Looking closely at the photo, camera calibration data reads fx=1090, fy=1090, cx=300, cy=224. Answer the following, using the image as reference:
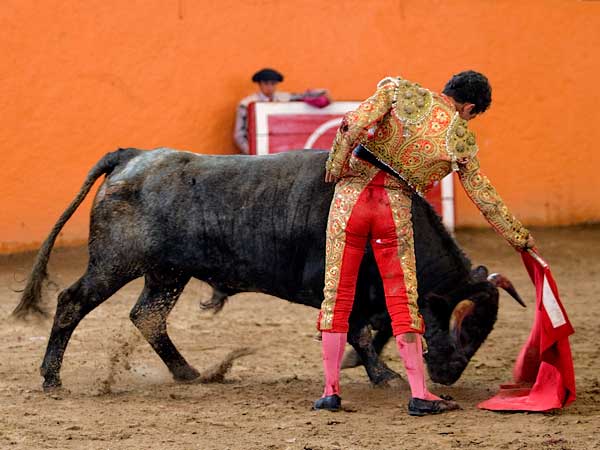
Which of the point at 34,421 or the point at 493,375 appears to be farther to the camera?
the point at 493,375

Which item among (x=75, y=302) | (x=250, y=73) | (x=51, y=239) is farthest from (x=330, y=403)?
(x=250, y=73)

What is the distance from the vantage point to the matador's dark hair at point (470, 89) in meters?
4.50

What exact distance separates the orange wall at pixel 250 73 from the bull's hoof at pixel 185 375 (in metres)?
3.77

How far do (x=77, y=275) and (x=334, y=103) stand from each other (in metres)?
2.74

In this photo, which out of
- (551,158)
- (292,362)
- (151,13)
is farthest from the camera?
(551,158)

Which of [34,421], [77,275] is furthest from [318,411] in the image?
[77,275]

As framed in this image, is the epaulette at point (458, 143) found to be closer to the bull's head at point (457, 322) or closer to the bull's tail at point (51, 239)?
the bull's head at point (457, 322)

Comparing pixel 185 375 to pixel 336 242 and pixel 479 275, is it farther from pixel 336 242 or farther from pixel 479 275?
pixel 479 275

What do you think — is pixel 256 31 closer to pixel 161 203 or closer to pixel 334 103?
pixel 334 103

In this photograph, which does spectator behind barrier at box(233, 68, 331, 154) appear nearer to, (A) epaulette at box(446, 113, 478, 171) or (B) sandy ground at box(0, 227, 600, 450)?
(B) sandy ground at box(0, 227, 600, 450)

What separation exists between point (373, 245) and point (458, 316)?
798 millimetres

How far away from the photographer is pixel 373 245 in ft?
15.1

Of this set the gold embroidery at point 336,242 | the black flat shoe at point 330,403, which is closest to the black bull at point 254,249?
the gold embroidery at point 336,242

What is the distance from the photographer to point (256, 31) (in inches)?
380
